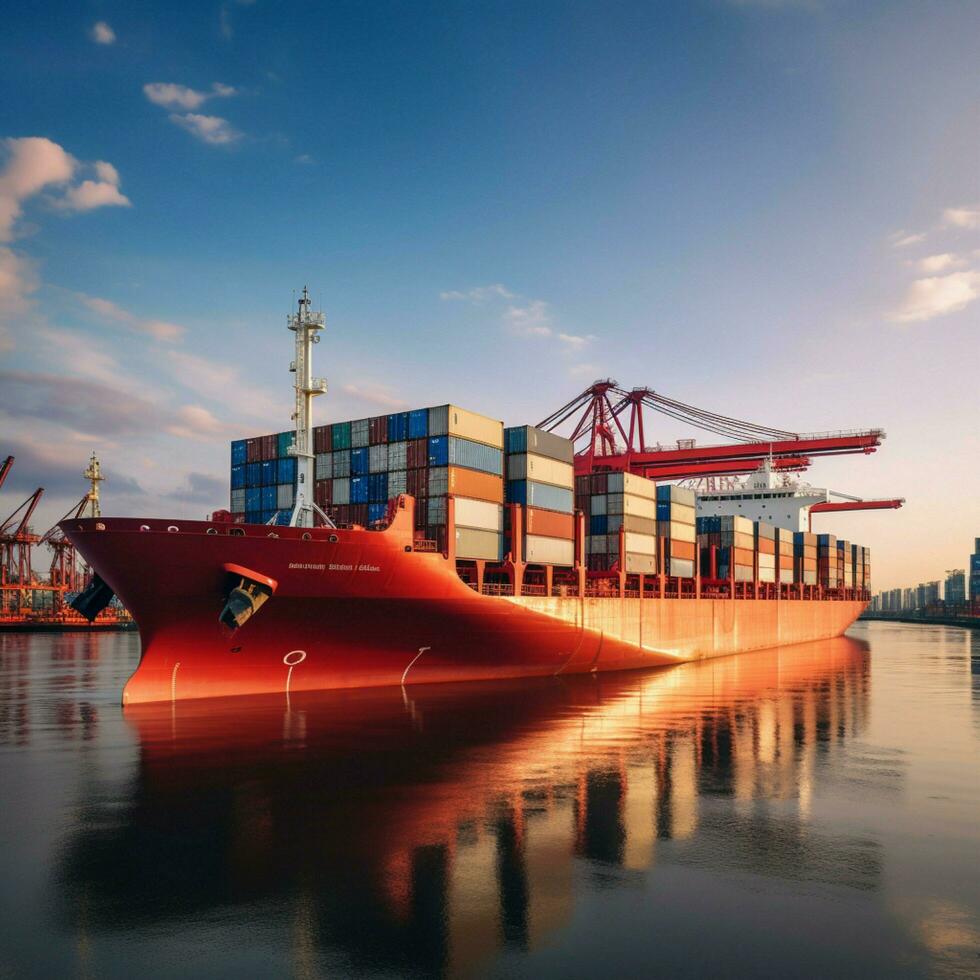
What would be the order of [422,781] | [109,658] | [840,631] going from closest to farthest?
[422,781], [109,658], [840,631]

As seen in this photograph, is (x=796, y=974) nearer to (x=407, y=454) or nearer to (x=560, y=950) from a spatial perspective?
(x=560, y=950)

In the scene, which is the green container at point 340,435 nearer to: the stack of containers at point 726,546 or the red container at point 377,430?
the red container at point 377,430

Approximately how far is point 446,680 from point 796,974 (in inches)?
982

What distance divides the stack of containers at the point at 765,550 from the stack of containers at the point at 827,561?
15.9 meters

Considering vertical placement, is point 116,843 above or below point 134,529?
below

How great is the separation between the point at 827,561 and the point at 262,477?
219 ft

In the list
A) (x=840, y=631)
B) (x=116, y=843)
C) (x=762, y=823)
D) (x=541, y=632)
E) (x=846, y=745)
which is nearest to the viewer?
(x=116, y=843)

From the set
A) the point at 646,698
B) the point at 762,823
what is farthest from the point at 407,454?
the point at 762,823

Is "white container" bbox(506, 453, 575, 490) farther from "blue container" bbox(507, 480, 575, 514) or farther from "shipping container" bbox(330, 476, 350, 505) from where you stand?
"shipping container" bbox(330, 476, 350, 505)

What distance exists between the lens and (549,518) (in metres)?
38.2

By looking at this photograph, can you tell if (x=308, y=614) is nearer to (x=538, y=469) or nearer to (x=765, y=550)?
(x=538, y=469)

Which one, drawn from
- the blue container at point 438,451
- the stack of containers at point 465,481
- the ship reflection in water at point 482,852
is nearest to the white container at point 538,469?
the stack of containers at point 465,481

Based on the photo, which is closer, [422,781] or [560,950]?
[560,950]

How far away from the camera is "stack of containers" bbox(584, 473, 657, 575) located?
44.5 m
